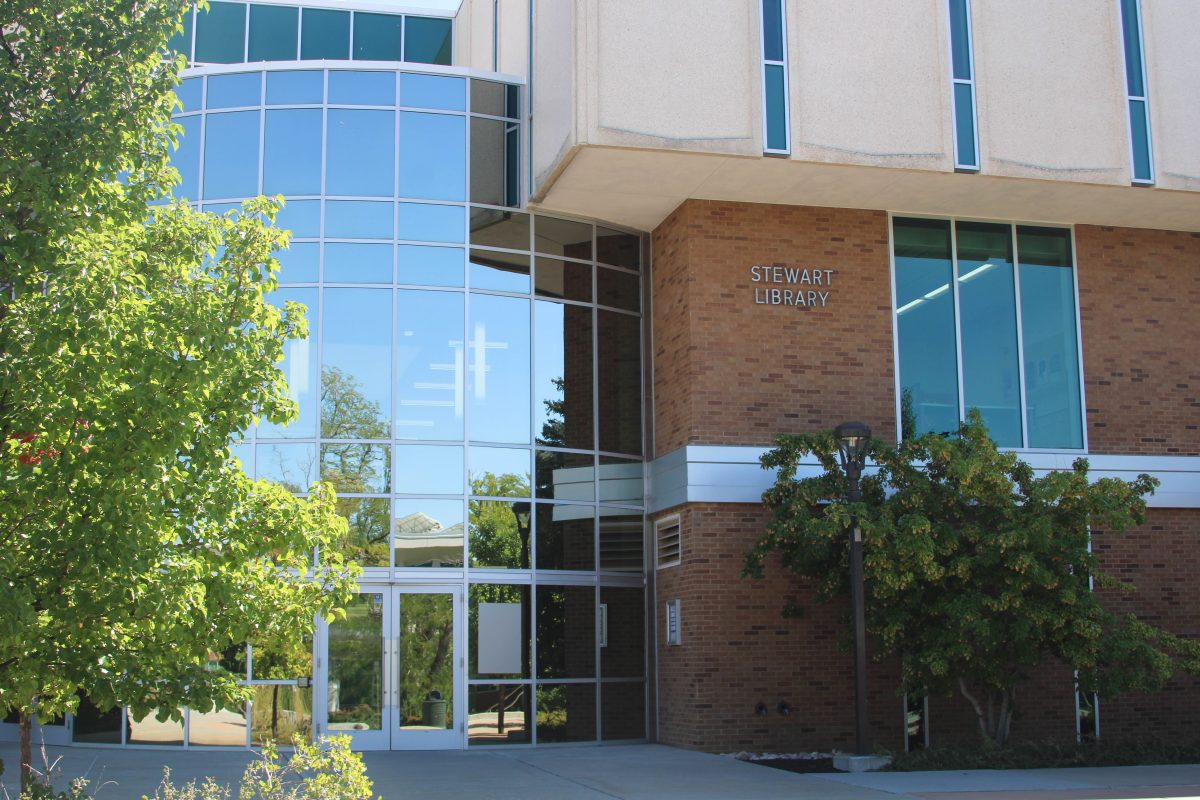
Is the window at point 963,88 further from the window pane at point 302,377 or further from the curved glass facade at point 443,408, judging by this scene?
the window pane at point 302,377

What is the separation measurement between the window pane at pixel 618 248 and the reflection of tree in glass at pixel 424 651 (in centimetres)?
543

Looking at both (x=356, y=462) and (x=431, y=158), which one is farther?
(x=431, y=158)

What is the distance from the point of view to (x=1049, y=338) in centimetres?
1834

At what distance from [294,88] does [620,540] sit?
7769mm

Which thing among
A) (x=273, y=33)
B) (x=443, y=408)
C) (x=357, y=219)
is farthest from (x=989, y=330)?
(x=273, y=33)

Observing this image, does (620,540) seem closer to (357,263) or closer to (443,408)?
(443,408)

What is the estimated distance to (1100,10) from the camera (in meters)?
17.7

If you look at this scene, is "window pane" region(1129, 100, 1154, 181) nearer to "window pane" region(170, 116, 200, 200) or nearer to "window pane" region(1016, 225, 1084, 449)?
"window pane" region(1016, 225, 1084, 449)

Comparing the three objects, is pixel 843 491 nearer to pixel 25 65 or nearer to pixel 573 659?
pixel 573 659

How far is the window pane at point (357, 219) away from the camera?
57.6 feet

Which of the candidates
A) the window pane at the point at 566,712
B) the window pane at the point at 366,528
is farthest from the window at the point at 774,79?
the window pane at the point at 566,712

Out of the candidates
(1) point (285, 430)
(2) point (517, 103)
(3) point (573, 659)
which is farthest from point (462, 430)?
(2) point (517, 103)

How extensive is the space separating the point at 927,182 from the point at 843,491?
14.8 ft

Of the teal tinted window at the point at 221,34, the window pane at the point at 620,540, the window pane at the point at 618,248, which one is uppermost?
the teal tinted window at the point at 221,34
